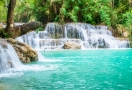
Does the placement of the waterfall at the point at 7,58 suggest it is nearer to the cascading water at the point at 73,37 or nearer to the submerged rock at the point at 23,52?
the submerged rock at the point at 23,52

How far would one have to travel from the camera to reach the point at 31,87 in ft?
24.4

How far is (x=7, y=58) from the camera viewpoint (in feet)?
38.8

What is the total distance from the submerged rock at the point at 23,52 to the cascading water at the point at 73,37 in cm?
1292

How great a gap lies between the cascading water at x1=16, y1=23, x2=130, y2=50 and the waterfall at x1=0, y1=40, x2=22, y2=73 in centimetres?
1491

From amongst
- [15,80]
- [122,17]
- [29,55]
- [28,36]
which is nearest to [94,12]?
[122,17]

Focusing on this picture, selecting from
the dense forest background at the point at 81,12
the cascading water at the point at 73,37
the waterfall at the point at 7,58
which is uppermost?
the dense forest background at the point at 81,12

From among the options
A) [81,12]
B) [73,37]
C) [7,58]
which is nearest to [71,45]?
[73,37]

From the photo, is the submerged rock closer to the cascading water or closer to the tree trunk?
the tree trunk

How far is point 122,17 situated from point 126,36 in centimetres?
410

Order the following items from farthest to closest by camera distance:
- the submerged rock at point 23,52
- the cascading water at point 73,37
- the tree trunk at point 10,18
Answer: the cascading water at point 73,37 < the submerged rock at point 23,52 < the tree trunk at point 10,18

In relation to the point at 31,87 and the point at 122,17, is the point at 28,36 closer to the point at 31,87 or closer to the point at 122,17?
the point at 122,17

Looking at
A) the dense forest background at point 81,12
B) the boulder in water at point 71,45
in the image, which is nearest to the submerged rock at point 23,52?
the boulder in water at point 71,45

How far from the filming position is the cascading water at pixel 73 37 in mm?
28422

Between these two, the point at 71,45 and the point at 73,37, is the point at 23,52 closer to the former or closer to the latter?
the point at 71,45
